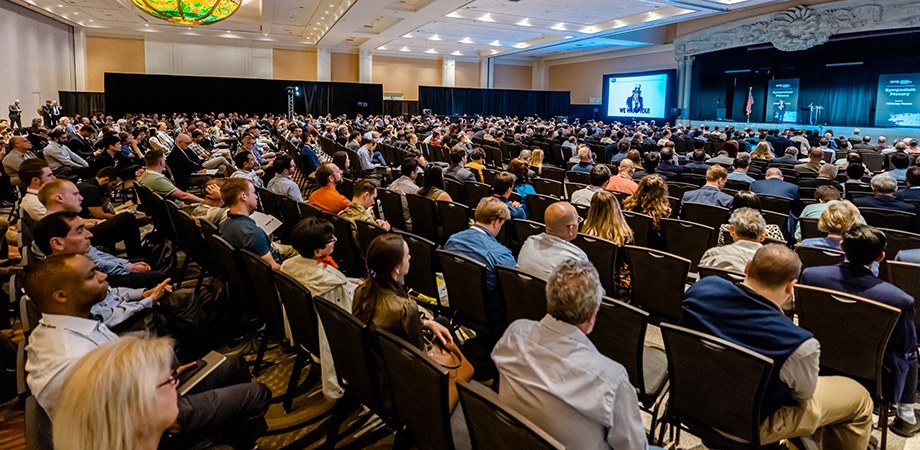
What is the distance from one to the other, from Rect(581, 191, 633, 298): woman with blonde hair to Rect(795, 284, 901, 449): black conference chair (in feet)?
4.29

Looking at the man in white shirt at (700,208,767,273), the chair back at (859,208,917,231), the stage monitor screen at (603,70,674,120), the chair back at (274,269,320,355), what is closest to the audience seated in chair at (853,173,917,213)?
the chair back at (859,208,917,231)

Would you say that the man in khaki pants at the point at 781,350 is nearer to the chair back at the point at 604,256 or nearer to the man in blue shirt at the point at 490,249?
the man in blue shirt at the point at 490,249

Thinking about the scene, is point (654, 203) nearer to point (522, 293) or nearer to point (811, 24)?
point (522, 293)

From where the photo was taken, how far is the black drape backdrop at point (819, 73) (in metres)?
16.5

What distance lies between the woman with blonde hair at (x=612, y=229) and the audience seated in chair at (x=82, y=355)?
2559mm

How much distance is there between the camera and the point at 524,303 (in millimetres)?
2869

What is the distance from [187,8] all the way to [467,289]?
817cm

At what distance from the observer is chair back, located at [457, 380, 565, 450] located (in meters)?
1.38

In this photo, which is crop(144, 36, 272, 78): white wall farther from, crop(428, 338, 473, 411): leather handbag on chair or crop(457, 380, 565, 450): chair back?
crop(457, 380, 565, 450): chair back

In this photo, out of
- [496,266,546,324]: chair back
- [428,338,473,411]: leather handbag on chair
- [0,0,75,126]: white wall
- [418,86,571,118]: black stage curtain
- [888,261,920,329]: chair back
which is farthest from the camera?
[418,86,571,118]: black stage curtain

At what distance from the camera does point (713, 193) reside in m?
5.22

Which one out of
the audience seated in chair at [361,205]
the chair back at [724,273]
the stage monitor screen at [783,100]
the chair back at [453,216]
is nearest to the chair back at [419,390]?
the chair back at [724,273]

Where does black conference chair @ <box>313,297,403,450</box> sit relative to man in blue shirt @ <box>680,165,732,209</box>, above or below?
below

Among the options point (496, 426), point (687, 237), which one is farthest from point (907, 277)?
point (496, 426)
